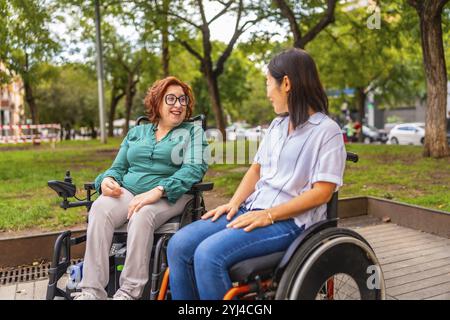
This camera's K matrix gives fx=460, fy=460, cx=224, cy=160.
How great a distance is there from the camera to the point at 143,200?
2781 millimetres

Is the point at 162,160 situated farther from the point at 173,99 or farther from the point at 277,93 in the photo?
the point at 277,93

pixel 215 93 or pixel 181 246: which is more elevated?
pixel 215 93

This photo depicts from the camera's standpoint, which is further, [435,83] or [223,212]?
[435,83]

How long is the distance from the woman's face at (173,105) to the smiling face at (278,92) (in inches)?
35.2

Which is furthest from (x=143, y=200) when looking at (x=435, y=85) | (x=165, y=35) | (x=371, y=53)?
(x=371, y=53)

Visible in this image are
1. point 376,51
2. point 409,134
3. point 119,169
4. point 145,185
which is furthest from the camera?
point 409,134

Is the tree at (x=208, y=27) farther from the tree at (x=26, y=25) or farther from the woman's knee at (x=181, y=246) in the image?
the woman's knee at (x=181, y=246)

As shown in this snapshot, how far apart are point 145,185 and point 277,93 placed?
3.76 feet

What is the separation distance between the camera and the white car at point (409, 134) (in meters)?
23.7

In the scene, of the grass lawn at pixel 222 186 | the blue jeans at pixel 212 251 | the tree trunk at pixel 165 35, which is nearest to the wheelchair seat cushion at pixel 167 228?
the blue jeans at pixel 212 251

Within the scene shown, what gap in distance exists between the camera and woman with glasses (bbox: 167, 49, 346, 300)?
211 cm

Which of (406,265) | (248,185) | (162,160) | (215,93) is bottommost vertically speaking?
(406,265)

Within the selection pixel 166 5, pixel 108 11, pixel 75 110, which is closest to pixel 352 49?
pixel 166 5
